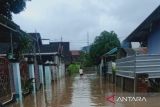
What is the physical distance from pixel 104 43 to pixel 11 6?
1401 inches

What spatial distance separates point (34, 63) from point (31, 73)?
1.08 metres

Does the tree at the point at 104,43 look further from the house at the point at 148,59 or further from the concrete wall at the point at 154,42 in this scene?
the house at the point at 148,59

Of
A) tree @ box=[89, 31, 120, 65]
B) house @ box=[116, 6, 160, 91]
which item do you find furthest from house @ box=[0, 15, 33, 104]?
tree @ box=[89, 31, 120, 65]

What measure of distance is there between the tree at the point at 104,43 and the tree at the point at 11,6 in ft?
111

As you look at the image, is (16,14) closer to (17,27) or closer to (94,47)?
(17,27)

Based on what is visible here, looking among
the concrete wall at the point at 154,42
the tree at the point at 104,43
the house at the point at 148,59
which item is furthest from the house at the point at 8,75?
the tree at the point at 104,43

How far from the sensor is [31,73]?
2117 cm

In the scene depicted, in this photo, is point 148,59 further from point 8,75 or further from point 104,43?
point 104,43

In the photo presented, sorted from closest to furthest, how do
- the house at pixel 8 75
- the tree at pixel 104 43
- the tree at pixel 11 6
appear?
the house at pixel 8 75 < the tree at pixel 11 6 < the tree at pixel 104 43

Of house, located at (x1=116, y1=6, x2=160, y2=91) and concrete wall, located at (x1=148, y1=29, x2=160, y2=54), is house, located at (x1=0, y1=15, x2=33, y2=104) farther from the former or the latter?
concrete wall, located at (x1=148, y1=29, x2=160, y2=54)

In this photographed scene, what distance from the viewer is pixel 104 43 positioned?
5416cm

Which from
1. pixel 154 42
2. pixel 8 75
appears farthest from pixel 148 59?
pixel 8 75

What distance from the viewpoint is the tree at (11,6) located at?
1869 cm

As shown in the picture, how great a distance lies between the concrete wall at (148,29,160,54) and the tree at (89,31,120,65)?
106ft
